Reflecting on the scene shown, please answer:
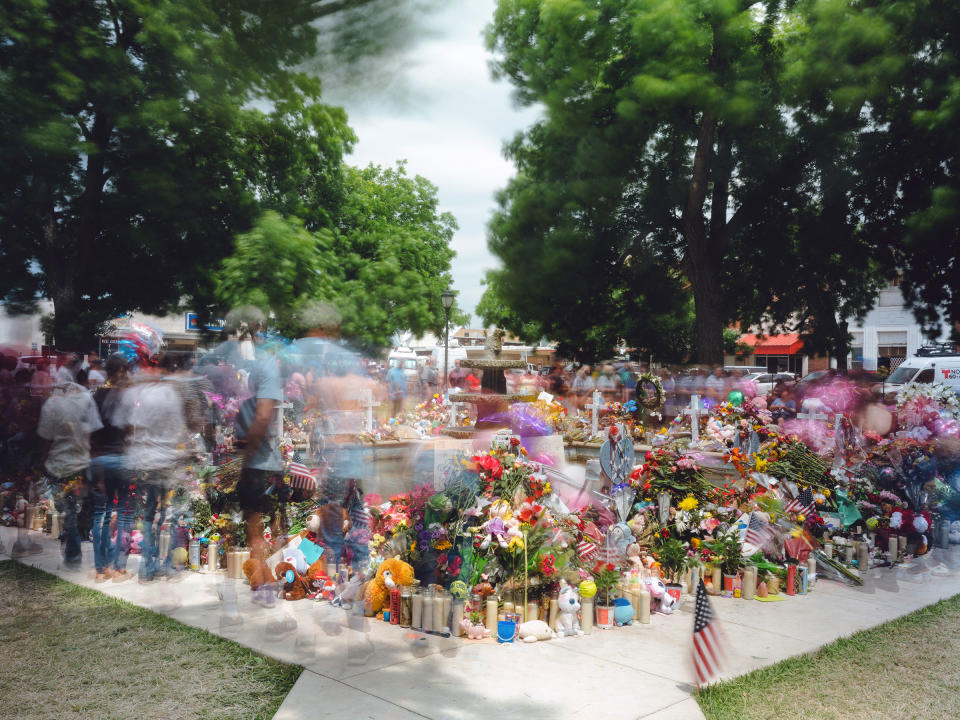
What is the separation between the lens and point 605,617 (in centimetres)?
485

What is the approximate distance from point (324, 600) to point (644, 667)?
2382 mm

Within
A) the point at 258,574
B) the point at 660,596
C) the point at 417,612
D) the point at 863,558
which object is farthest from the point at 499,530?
the point at 863,558

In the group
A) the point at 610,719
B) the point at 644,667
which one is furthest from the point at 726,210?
the point at 610,719

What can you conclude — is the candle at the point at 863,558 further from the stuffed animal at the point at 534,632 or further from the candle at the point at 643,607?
the stuffed animal at the point at 534,632

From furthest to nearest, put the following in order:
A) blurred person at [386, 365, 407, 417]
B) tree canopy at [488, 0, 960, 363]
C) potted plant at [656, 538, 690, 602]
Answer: blurred person at [386, 365, 407, 417]
potted plant at [656, 538, 690, 602]
tree canopy at [488, 0, 960, 363]

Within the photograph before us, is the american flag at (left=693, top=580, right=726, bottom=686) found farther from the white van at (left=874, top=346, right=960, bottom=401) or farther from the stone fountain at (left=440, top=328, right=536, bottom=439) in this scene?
the white van at (left=874, top=346, right=960, bottom=401)

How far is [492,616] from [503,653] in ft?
1.06

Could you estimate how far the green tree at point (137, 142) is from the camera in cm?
115

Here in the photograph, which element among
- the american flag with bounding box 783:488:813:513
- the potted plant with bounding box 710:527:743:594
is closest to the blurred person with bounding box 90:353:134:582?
the potted plant with bounding box 710:527:743:594

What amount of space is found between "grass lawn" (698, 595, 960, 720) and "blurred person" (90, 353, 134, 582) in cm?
435

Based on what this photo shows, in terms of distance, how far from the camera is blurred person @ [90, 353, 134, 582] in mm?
5254

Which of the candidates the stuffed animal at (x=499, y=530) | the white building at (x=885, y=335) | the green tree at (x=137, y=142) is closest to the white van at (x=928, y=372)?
the white building at (x=885, y=335)

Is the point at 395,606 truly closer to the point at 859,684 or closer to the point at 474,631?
the point at 474,631

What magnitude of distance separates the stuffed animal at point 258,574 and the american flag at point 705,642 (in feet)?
9.83
